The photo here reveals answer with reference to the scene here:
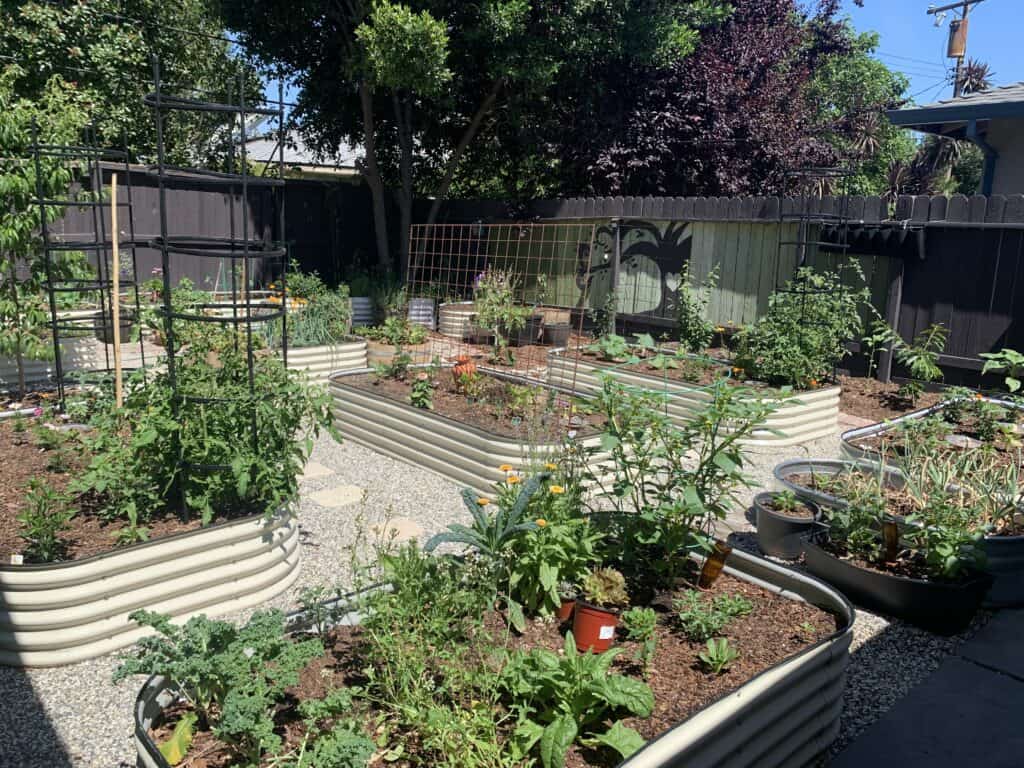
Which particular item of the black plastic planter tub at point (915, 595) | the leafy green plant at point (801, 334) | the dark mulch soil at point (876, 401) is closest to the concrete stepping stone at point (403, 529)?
the black plastic planter tub at point (915, 595)

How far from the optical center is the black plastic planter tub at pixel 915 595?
3.76 m

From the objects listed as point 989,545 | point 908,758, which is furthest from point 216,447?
point 989,545

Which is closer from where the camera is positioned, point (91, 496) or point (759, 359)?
point (91, 496)

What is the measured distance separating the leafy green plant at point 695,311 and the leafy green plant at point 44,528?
6.69 metres

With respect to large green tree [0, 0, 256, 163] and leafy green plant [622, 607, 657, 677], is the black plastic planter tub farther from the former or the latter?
large green tree [0, 0, 256, 163]

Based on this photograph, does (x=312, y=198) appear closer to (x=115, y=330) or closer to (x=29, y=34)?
(x=29, y=34)

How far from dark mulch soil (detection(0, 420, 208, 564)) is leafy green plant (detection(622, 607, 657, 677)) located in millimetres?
2086

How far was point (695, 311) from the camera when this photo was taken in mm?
9570

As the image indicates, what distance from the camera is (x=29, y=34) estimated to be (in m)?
13.5

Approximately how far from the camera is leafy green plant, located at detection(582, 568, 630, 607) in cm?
311

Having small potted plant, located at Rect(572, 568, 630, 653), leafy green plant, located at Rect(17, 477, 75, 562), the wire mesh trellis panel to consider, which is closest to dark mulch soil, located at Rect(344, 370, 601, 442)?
the wire mesh trellis panel

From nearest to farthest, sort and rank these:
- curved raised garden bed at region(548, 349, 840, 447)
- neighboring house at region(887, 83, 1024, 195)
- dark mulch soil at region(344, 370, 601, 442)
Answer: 1. dark mulch soil at region(344, 370, 601, 442)
2. curved raised garden bed at region(548, 349, 840, 447)
3. neighboring house at region(887, 83, 1024, 195)

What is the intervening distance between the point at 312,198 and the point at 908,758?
1274 cm

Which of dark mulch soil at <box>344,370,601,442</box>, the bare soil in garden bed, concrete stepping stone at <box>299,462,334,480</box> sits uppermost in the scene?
dark mulch soil at <box>344,370,601,442</box>
